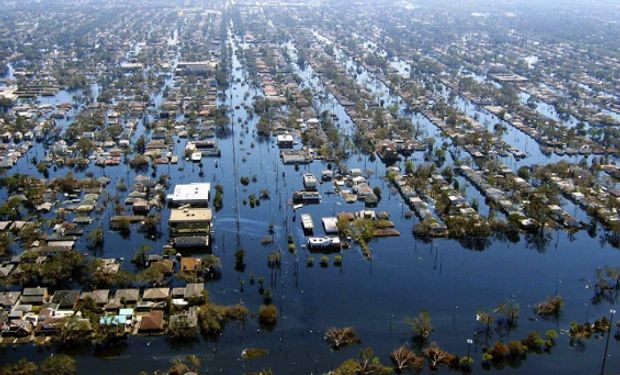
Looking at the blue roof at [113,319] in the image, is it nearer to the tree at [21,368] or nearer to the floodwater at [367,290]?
the floodwater at [367,290]

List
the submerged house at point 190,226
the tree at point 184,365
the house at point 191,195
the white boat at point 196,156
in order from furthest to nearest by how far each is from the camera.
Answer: the white boat at point 196,156 < the house at point 191,195 < the submerged house at point 190,226 < the tree at point 184,365

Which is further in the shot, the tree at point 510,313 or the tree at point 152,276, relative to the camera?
the tree at point 152,276

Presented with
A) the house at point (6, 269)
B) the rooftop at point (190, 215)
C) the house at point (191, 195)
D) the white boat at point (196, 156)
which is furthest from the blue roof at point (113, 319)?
the white boat at point (196, 156)

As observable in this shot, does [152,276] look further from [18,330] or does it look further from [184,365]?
[184,365]

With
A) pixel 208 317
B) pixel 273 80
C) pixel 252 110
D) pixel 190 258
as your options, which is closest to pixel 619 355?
pixel 208 317

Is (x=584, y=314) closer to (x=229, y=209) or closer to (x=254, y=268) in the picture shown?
(x=254, y=268)

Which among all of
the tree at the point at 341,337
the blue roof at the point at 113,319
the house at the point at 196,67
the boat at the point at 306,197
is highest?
the blue roof at the point at 113,319

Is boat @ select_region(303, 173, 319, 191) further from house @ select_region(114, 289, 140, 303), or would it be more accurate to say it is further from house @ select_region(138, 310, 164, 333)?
house @ select_region(138, 310, 164, 333)
